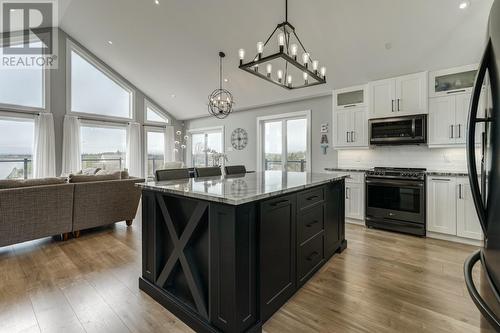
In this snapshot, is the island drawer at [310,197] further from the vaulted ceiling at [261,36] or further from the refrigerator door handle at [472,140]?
the vaulted ceiling at [261,36]

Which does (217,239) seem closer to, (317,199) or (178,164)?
(317,199)

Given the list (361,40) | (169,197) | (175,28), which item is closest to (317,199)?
(169,197)

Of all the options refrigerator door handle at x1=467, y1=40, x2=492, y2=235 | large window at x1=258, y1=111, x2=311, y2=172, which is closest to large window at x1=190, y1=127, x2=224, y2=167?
large window at x1=258, y1=111, x2=311, y2=172

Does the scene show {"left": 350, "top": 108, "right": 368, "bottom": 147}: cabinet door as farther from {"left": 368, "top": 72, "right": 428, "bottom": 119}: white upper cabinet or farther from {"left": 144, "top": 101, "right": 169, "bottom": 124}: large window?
{"left": 144, "top": 101, "right": 169, "bottom": 124}: large window

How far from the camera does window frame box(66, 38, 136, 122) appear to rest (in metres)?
6.54

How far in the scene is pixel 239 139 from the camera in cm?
712

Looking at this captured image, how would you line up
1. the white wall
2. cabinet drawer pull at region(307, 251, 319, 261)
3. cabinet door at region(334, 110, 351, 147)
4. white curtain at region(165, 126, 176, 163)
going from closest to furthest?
cabinet drawer pull at region(307, 251, 319, 261)
cabinet door at region(334, 110, 351, 147)
the white wall
white curtain at region(165, 126, 176, 163)

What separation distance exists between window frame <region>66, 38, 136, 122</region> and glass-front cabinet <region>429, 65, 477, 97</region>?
768 centimetres

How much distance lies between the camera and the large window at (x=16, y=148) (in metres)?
5.77

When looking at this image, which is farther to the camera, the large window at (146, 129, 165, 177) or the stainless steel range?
the large window at (146, 129, 165, 177)

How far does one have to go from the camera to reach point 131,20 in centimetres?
514

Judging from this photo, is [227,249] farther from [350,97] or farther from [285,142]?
[285,142]

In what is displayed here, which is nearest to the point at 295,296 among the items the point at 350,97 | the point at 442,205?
the point at 442,205

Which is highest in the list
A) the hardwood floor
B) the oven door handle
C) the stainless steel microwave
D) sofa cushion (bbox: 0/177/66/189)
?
the stainless steel microwave
